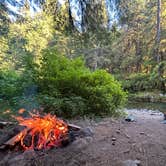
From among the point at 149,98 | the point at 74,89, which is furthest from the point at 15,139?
the point at 149,98

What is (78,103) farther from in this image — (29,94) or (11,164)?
(11,164)

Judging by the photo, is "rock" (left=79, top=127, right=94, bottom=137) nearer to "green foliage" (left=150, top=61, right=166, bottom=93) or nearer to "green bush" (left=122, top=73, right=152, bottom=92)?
"green foliage" (left=150, top=61, right=166, bottom=93)

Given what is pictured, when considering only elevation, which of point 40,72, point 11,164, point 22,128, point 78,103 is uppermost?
point 40,72

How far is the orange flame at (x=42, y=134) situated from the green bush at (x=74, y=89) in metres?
1.04

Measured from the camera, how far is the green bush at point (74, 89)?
4.58 metres

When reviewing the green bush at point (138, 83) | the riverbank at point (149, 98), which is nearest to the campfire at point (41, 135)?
the riverbank at point (149, 98)

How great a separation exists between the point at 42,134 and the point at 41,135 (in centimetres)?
2

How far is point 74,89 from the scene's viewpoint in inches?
196

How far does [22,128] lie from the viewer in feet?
11.0

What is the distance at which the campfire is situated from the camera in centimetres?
312

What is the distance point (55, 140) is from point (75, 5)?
2121 millimetres

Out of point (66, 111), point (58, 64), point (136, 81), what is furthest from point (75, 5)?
point (136, 81)

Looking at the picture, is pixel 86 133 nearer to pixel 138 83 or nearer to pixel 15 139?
pixel 15 139

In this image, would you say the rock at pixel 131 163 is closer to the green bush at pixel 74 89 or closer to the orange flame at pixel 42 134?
the orange flame at pixel 42 134
